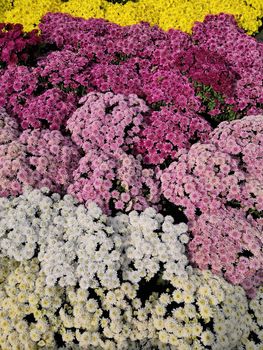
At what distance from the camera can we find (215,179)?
16.1ft

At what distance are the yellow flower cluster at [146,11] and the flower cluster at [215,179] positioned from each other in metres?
4.34

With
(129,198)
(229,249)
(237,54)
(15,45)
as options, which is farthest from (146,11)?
(229,249)

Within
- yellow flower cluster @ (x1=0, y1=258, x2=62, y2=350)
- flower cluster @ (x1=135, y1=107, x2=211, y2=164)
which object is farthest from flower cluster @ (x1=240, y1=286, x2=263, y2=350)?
flower cluster @ (x1=135, y1=107, x2=211, y2=164)

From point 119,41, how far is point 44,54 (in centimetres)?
131

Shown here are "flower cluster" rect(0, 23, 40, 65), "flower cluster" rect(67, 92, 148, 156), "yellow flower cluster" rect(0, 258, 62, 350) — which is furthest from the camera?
"flower cluster" rect(0, 23, 40, 65)

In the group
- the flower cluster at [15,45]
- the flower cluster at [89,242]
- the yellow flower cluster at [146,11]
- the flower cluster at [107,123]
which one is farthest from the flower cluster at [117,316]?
the yellow flower cluster at [146,11]

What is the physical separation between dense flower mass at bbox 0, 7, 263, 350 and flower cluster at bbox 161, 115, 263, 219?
2cm

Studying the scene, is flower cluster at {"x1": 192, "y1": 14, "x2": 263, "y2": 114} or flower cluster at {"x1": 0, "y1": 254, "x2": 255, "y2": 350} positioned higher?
flower cluster at {"x1": 192, "y1": 14, "x2": 263, "y2": 114}

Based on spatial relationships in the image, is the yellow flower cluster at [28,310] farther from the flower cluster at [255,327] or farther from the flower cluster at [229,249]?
the flower cluster at [255,327]

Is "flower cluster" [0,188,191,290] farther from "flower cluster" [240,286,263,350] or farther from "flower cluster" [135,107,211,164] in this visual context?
"flower cluster" [135,107,211,164]

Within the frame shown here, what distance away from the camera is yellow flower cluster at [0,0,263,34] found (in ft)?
29.0

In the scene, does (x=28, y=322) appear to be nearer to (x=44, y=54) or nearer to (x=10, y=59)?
(x=10, y=59)

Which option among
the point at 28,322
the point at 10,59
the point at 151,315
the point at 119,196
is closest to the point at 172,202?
the point at 119,196

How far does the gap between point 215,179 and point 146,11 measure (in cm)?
557
